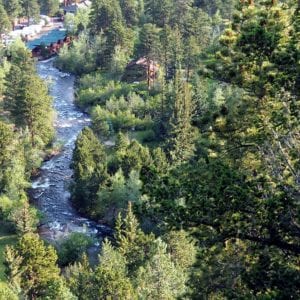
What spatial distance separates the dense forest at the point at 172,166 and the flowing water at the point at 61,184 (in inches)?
60.1

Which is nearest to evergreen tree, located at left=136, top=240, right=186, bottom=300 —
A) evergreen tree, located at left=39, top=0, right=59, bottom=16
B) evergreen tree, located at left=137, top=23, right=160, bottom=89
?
evergreen tree, located at left=137, top=23, right=160, bottom=89

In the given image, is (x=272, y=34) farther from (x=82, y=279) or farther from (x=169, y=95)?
(x=169, y=95)

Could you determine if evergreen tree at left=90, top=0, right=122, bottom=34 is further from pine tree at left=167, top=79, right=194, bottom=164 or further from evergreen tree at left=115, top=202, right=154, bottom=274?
evergreen tree at left=115, top=202, right=154, bottom=274

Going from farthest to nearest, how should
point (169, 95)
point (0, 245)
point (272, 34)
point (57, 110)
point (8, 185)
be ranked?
point (57, 110) < point (169, 95) < point (8, 185) < point (0, 245) < point (272, 34)

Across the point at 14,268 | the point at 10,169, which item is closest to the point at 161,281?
the point at 14,268

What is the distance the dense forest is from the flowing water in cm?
153

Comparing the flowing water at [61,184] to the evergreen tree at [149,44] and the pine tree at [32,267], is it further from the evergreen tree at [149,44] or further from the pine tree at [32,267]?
the evergreen tree at [149,44]

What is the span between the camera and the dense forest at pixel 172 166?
1814 cm

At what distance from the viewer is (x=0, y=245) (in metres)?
54.5

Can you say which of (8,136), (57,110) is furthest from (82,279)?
(57,110)

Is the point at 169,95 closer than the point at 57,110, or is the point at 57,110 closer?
the point at 169,95

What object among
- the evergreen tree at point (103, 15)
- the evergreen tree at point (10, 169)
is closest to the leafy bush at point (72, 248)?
the evergreen tree at point (10, 169)

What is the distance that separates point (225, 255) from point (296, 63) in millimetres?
7809

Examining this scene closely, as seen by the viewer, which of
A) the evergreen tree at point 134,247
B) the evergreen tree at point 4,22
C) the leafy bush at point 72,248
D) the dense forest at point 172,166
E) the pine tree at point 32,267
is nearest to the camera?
the dense forest at point 172,166
